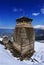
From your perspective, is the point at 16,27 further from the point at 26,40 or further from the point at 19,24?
the point at 26,40

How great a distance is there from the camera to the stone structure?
562 cm

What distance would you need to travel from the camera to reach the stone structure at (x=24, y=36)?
5.62 m

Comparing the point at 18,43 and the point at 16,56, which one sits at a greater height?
the point at 18,43

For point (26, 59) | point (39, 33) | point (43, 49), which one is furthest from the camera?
point (39, 33)

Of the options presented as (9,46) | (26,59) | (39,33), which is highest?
(39,33)

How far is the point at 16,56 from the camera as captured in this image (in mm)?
5617

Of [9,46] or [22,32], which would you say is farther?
[9,46]

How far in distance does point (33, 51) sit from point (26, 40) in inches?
25.6

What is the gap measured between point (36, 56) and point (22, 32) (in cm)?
114

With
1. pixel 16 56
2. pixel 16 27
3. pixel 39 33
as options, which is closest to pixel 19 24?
pixel 16 27

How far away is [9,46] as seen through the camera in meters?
6.41

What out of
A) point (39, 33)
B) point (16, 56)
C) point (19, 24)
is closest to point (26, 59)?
point (16, 56)

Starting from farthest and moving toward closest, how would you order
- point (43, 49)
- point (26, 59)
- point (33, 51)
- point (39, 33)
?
point (39, 33)
point (43, 49)
point (33, 51)
point (26, 59)

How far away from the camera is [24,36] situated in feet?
18.4
